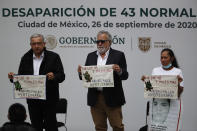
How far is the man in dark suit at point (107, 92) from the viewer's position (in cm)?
419

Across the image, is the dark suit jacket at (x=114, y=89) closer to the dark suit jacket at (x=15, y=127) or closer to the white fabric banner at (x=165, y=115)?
the white fabric banner at (x=165, y=115)

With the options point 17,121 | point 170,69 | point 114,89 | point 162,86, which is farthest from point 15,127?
point 170,69

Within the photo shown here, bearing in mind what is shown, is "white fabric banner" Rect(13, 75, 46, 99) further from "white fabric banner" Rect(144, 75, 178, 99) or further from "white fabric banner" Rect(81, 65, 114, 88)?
"white fabric banner" Rect(144, 75, 178, 99)

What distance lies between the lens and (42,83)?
422 centimetres

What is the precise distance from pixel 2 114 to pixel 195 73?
3856 mm

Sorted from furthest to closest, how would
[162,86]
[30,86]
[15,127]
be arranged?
[30,86], [162,86], [15,127]

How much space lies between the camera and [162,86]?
13.7 feet

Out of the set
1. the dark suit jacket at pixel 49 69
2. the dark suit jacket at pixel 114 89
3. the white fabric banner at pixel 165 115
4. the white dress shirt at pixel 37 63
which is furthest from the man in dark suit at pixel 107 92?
the white dress shirt at pixel 37 63

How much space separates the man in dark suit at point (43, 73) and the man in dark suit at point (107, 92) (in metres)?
0.37

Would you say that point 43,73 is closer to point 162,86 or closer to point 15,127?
point 15,127

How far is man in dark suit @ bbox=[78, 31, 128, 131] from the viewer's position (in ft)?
13.7

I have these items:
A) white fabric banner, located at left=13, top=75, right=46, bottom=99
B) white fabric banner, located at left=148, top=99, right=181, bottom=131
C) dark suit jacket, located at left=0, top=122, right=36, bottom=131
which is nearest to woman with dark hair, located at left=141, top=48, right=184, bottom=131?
white fabric banner, located at left=148, top=99, right=181, bottom=131

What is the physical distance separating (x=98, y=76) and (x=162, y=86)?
0.86 m

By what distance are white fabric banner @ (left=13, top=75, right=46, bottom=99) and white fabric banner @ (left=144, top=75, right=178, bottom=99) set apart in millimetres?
1413
